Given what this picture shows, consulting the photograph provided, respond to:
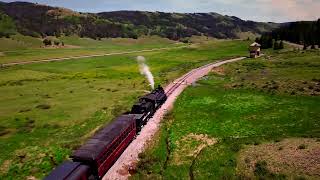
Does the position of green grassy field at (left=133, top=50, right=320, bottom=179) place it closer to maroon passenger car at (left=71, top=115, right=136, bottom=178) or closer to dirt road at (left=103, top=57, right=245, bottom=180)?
dirt road at (left=103, top=57, right=245, bottom=180)

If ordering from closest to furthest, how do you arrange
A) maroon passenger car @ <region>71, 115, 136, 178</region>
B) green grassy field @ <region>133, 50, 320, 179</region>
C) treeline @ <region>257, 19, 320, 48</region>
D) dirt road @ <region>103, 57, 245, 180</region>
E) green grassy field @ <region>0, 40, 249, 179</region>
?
maroon passenger car @ <region>71, 115, 136, 178</region>
green grassy field @ <region>133, 50, 320, 179</region>
dirt road @ <region>103, 57, 245, 180</region>
green grassy field @ <region>0, 40, 249, 179</region>
treeline @ <region>257, 19, 320, 48</region>

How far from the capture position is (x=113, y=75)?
9431cm

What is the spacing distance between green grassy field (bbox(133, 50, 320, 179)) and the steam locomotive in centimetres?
266

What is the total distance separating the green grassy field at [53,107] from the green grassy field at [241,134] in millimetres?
9487

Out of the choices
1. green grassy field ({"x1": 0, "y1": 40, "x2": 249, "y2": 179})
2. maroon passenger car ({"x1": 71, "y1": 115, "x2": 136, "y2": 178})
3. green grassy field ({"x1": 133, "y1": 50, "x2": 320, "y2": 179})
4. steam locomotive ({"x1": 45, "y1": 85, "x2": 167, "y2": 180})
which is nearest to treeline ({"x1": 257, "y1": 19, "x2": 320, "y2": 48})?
green grassy field ({"x1": 0, "y1": 40, "x2": 249, "y2": 179})

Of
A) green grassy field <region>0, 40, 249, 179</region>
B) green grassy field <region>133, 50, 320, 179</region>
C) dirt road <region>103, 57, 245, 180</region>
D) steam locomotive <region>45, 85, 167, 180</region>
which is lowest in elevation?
green grassy field <region>0, 40, 249, 179</region>

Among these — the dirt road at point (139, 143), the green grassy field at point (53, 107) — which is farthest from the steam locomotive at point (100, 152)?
the green grassy field at point (53, 107)

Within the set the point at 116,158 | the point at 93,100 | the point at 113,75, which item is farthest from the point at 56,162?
the point at 113,75

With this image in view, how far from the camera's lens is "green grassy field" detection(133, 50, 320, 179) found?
3091cm

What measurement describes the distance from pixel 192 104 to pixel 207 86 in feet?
54.7

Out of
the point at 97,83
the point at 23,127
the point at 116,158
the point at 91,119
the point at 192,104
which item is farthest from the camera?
the point at 97,83

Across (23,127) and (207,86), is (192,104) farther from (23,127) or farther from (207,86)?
(23,127)

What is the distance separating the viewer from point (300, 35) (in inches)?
6427

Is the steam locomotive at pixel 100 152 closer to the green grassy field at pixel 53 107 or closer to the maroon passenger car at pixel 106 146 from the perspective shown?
the maroon passenger car at pixel 106 146
